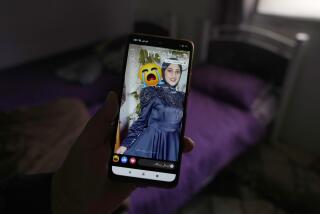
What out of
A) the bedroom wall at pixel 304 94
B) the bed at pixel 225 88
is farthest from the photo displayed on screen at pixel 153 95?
the bedroom wall at pixel 304 94

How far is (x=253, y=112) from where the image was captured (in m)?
1.80

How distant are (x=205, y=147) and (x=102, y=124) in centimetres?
83

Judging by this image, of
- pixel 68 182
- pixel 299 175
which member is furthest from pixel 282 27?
pixel 68 182

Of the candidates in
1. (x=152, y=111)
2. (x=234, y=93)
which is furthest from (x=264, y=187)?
(x=152, y=111)

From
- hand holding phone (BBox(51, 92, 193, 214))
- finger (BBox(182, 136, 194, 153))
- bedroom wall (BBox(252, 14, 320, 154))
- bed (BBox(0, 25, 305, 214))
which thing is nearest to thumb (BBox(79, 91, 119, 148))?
hand holding phone (BBox(51, 92, 193, 214))

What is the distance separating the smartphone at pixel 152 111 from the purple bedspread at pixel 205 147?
1.14 ft

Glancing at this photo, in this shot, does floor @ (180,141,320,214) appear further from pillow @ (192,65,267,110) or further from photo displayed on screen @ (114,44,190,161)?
photo displayed on screen @ (114,44,190,161)

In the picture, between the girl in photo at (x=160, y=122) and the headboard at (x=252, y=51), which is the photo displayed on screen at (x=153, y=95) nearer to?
the girl in photo at (x=160, y=122)

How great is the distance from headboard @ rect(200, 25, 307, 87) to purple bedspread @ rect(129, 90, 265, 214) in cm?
35

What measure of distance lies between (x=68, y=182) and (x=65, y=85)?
4.42ft

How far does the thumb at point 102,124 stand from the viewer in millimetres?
703

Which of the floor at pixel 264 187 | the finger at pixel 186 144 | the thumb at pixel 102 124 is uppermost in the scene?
the thumb at pixel 102 124

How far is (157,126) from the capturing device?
2.40ft

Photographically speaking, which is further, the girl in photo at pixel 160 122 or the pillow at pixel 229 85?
the pillow at pixel 229 85
